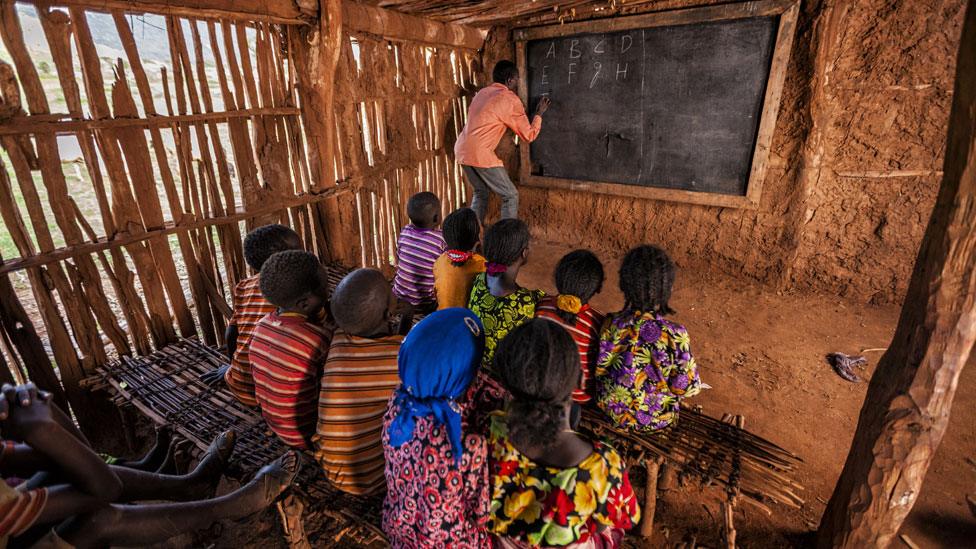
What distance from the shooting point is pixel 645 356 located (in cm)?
168

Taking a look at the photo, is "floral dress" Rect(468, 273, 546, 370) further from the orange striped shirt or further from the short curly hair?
the orange striped shirt

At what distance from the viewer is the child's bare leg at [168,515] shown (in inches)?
56.7

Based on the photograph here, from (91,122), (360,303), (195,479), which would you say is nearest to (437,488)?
(360,303)

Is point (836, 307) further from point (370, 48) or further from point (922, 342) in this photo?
point (370, 48)

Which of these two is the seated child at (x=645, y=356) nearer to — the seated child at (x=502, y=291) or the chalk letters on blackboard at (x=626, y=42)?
the seated child at (x=502, y=291)

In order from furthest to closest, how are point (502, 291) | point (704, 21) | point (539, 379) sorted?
point (704, 21) < point (502, 291) < point (539, 379)

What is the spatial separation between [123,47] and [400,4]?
1.79m

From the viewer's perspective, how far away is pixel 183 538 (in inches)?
80.8

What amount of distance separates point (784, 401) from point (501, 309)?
6.50 ft

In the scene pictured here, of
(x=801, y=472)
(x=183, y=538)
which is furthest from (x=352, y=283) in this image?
(x=801, y=472)

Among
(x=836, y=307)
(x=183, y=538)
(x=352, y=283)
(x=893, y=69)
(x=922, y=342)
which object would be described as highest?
(x=893, y=69)

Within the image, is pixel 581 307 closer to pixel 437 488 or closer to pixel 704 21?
pixel 437 488

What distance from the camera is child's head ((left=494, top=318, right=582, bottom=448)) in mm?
1089

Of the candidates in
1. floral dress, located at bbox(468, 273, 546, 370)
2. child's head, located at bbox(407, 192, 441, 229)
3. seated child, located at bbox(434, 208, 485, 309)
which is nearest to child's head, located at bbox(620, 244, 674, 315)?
floral dress, located at bbox(468, 273, 546, 370)
